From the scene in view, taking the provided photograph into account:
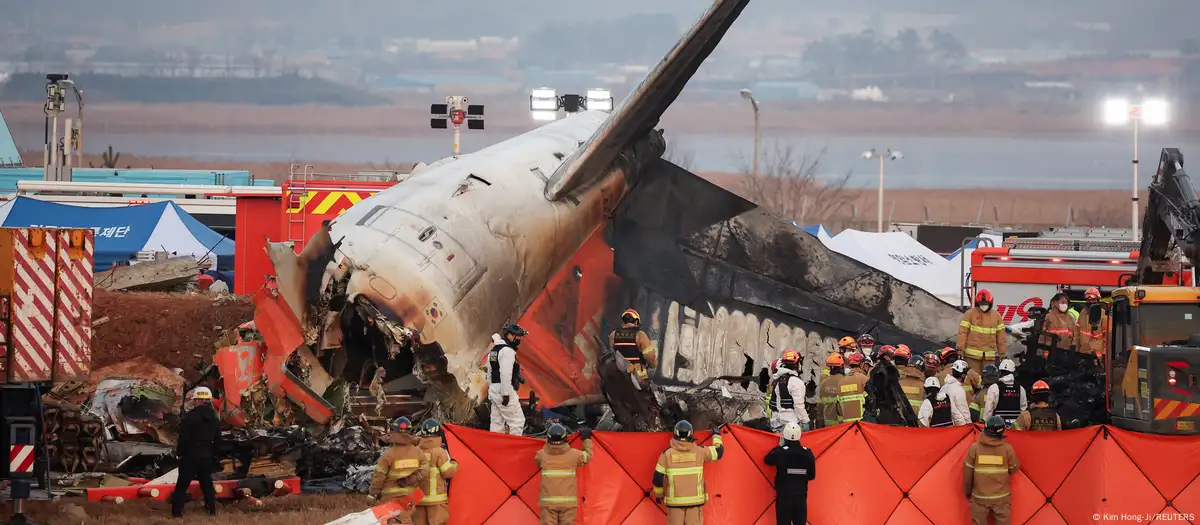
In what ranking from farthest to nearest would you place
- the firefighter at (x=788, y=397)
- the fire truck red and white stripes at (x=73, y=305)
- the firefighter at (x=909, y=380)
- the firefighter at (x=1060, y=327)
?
the firefighter at (x=1060, y=327) < the firefighter at (x=909, y=380) < the firefighter at (x=788, y=397) < the fire truck red and white stripes at (x=73, y=305)

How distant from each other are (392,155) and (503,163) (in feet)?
334

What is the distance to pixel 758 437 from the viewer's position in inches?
570

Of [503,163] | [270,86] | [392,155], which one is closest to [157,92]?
[270,86]

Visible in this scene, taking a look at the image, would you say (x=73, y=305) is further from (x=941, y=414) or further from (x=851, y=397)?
(x=941, y=414)

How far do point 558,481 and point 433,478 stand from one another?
1.25 meters

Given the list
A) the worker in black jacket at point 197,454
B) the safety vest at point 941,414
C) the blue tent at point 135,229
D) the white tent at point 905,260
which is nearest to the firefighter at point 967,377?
the safety vest at point 941,414

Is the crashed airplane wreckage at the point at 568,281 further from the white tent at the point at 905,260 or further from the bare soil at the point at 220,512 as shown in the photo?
the white tent at the point at 905,260

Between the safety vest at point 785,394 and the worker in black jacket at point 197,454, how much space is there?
660cm

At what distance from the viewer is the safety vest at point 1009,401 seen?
16.5 meters

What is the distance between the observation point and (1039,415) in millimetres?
15758

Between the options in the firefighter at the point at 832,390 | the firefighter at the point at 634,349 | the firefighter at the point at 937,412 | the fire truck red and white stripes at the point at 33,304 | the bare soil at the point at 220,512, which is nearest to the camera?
the bare soil at the point at 220,512

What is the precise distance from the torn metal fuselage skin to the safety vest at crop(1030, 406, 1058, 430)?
6547 millimetres

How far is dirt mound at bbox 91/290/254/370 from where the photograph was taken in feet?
78.7

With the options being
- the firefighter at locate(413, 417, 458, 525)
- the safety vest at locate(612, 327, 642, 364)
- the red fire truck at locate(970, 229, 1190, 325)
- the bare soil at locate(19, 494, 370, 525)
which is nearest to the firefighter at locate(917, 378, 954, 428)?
the safety vest at locate(612, 327, 642, 364)
